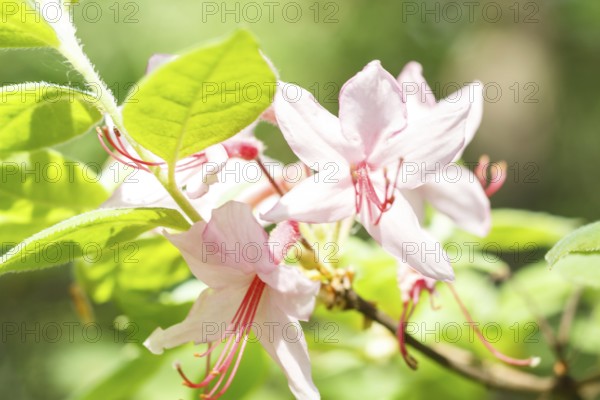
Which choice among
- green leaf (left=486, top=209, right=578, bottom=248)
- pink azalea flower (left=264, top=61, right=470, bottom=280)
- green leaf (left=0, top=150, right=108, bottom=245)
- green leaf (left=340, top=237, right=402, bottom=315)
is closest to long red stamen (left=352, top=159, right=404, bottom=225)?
pink azalea flower (left=264, top=61, right=470, bottom=280)

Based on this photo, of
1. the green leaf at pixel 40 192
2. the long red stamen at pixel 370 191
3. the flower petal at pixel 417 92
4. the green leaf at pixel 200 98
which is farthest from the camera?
the flower petal at pixel 417 92

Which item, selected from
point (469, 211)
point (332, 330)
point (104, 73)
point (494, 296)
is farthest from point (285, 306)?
point (104, 73)

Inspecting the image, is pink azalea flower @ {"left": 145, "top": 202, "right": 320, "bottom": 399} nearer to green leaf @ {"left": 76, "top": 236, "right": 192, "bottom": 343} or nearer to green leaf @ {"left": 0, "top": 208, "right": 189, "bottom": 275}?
green leaf @ {"left": 0, "top": 208, "right": 189, "bottom": 275}

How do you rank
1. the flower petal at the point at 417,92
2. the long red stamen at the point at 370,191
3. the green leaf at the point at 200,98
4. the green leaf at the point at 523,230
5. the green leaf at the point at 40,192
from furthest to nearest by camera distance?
the green leaf at the point at 523,230 < the flower petal at the point at 417,92 < the green leaf at the point at 40,192 < the long red stamen at the point at 370,191 < the green leaf at the point at 200,98

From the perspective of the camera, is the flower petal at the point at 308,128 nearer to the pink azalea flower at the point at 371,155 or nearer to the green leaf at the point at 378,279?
the pink azalea flower at the point at 371,155

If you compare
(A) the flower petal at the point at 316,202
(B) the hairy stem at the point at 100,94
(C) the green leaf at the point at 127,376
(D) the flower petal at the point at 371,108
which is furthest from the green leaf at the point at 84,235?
(C) the green leaf at the point at 127,376

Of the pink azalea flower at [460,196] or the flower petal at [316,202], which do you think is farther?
the pink azalea flower at [460,196]
